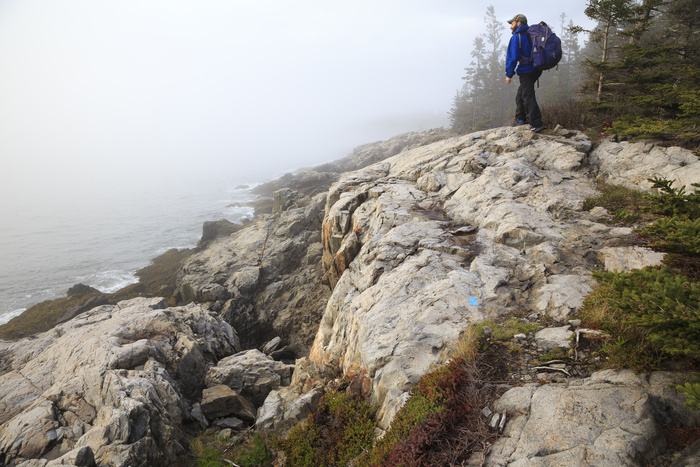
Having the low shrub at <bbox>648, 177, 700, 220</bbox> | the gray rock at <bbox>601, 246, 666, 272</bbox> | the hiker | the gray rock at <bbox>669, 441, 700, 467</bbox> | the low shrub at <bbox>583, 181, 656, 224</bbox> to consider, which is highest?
the hiker

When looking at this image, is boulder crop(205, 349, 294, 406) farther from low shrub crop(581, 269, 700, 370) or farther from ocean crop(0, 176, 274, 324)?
ocean crop(0, 176, 274, 324)

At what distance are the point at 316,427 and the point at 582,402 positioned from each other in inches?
204

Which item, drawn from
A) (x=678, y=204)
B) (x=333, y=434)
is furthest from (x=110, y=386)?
(x=678, y=204)

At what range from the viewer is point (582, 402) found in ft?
12.4

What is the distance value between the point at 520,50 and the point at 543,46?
A: 2.31 feet

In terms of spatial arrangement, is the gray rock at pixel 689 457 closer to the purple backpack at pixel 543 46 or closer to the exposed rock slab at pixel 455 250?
the exposed rock slab at pixel 455 250

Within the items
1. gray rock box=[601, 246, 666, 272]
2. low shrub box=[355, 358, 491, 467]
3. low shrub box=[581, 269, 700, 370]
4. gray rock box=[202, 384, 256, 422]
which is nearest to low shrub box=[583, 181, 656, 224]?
gray rock box=[601, 246, 666, 272]

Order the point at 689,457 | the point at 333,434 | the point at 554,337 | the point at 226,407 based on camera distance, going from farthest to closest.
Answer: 1. the point at 226,407
2. the point at 333,434
3. the point at 554,337
4. the point at 689,457

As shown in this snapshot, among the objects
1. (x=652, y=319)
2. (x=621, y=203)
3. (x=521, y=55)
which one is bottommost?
(x=621, y=203)

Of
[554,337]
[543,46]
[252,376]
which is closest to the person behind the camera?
[554,337]

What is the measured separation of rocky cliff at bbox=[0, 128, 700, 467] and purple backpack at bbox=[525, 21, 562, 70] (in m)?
3.46

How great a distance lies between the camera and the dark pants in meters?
10.9

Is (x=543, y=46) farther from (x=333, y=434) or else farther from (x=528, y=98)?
(x=333, y=434)

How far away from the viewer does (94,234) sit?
4812 centimetres
